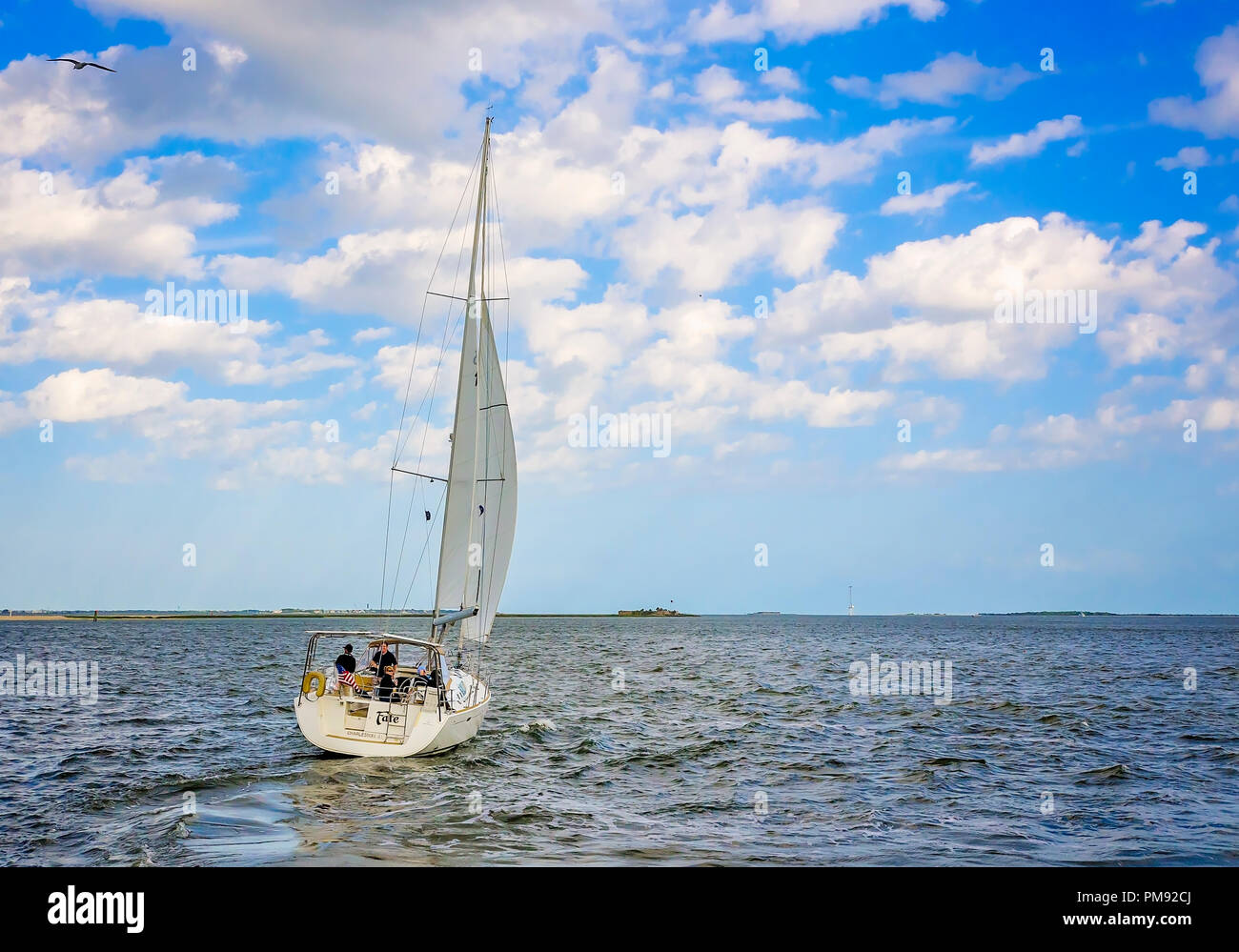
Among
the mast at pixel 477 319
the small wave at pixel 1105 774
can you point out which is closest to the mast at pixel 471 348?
the mast at pixel 477 319

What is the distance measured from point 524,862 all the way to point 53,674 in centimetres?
5371

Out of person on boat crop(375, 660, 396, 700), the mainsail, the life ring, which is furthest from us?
the mainsail

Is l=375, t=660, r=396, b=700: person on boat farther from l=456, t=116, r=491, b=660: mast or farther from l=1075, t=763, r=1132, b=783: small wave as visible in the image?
l=1075, t=763, r=1132, b=783: small wave

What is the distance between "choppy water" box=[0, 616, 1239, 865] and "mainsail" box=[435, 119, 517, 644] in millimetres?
→ 4556

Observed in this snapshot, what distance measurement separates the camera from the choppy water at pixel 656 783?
51.5 ft

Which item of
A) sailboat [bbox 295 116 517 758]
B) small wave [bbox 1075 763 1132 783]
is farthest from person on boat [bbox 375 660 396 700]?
small wave [bbox 1075 763 1132 783]

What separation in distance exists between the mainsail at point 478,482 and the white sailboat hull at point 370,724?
5225mm

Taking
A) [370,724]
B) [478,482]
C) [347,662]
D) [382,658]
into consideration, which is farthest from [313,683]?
[478,482]

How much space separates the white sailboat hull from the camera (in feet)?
75.9

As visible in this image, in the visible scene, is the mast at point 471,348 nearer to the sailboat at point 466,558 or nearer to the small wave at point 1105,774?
the sailboat at point 466,558

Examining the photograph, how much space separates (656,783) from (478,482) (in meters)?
11.8

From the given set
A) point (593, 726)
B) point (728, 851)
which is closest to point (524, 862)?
point (728, 851)

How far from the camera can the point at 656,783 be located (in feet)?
71.8
